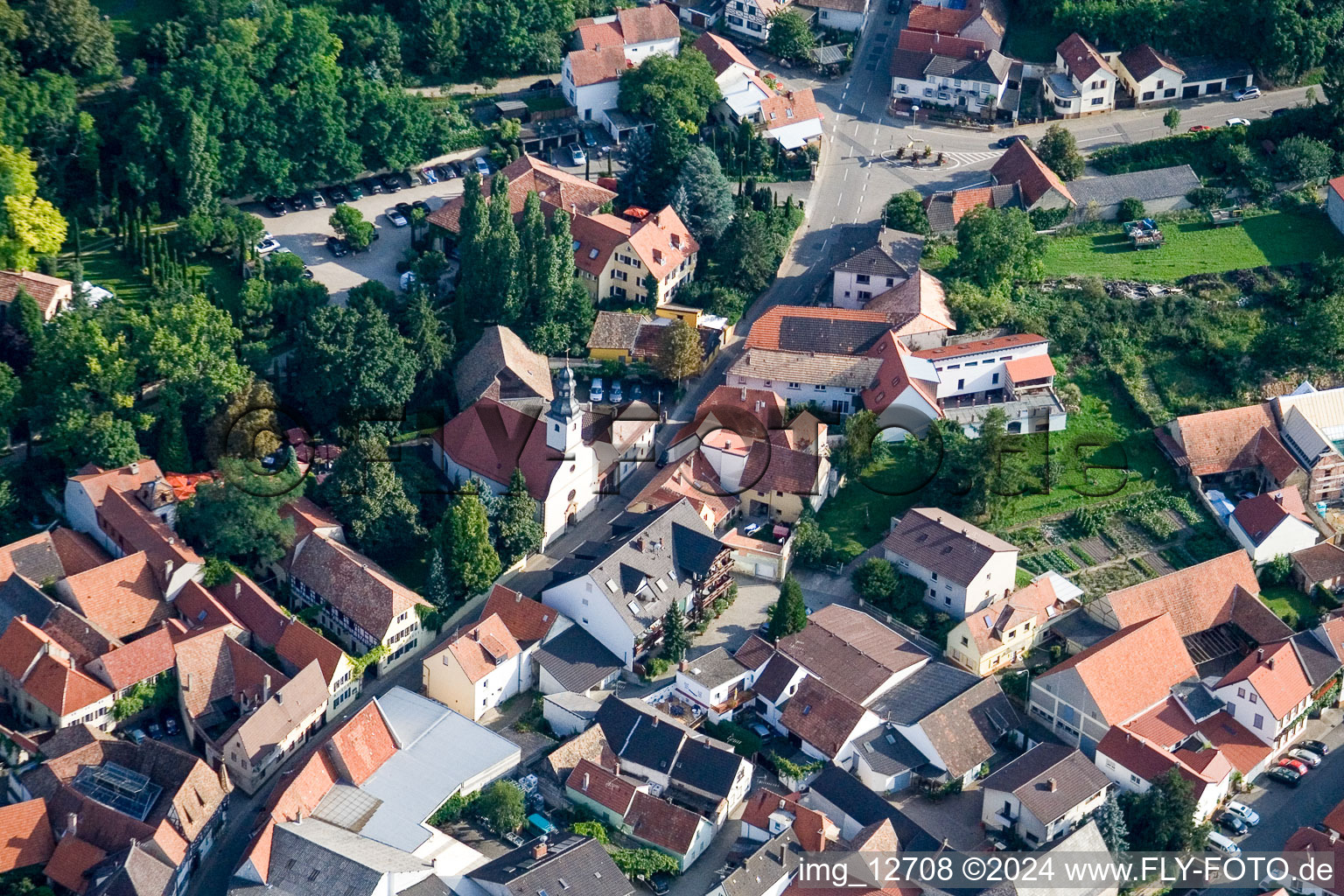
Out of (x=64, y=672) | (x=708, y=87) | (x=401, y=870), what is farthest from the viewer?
(x=708, y=87)

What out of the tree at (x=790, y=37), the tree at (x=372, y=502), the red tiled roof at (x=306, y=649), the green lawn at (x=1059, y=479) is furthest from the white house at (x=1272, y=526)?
the tree at (x=790, y=37)

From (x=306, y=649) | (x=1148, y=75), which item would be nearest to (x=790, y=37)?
(x=1148, y=75)

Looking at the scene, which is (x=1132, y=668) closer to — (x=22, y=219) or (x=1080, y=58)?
(x=1080, y=58)

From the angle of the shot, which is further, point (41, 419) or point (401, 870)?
point (41, 419)

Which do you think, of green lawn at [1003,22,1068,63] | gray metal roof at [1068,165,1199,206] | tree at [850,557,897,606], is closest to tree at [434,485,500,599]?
tree at [850,557,897,606]

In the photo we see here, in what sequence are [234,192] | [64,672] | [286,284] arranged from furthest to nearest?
[234,192] → [286,284] → [64,672]

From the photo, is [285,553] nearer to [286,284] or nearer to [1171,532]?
[286,284]

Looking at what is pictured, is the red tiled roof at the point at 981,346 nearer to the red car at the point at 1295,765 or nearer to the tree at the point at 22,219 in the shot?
the red car at the point at 1295,765

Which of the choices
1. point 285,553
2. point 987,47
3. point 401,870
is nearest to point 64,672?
point 285,553
